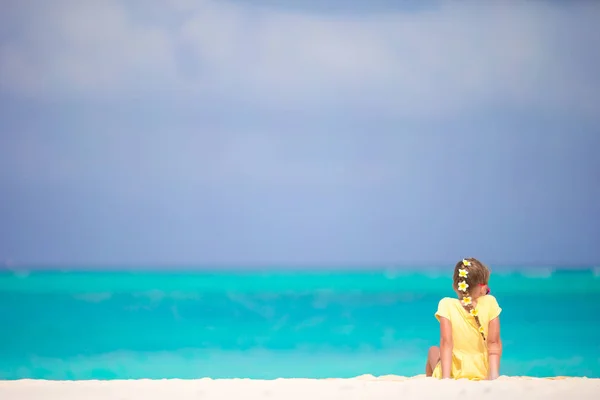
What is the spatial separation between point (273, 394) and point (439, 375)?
2.47 ft

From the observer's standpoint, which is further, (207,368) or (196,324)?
(196,324)

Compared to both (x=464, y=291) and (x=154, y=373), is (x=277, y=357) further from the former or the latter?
(x=464, y=291)

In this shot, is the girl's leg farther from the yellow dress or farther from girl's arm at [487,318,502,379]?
girl's arm at [487,318,502,379]

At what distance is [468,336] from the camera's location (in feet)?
9.29

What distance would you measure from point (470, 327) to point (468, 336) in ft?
0.14

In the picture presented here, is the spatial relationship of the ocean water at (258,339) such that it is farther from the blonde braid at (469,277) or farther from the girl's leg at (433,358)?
the blonde braid at (469,277)

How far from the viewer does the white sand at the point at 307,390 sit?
2.38 metres

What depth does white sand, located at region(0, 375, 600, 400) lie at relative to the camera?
2.38 m

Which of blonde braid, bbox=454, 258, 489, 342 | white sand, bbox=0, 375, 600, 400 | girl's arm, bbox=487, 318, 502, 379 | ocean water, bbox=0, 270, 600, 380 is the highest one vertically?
ocean water, bbox=0, 270, 600, 380

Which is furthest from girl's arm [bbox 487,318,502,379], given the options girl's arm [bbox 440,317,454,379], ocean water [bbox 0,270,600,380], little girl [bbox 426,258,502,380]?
ocean water [bbox 0,270,600,380]

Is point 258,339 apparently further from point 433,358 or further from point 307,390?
point 307,390

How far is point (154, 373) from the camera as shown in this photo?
5.78m

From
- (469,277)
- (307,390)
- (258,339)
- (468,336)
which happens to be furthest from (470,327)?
(258,339)

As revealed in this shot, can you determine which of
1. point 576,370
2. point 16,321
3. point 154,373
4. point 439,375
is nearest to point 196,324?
point 16,321
